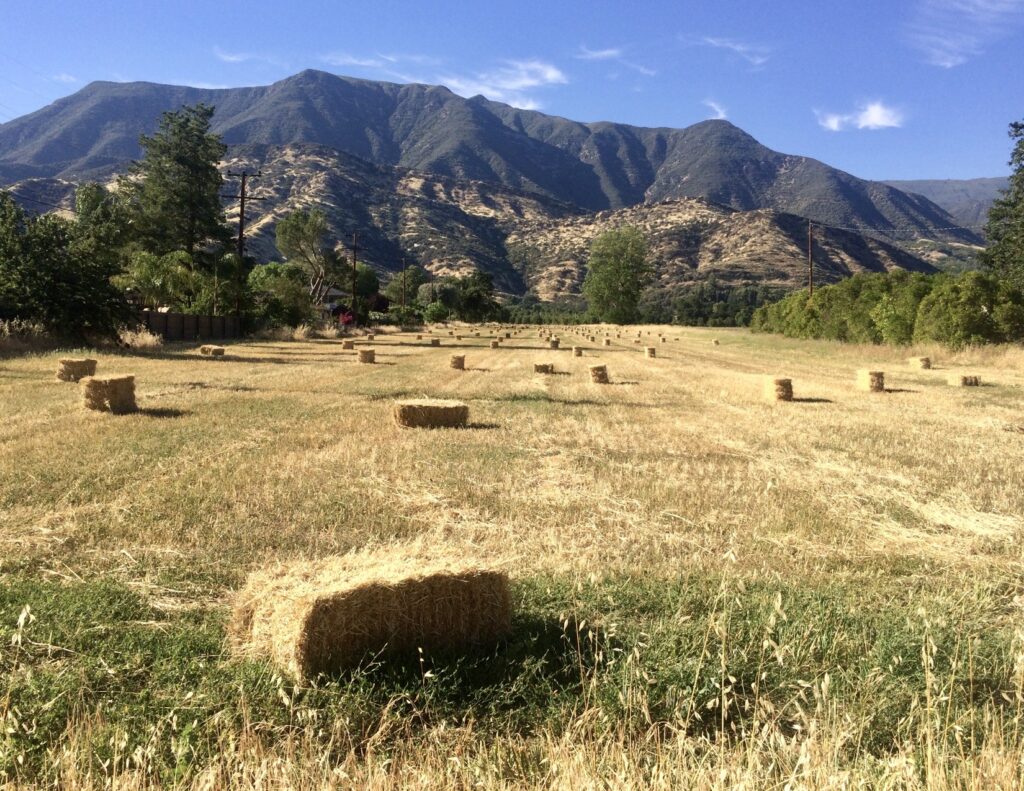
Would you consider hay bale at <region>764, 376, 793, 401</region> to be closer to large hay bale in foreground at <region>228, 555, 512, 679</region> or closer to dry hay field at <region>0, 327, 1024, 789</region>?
dry hay field at <region>0, 327, 1024, 789</region>

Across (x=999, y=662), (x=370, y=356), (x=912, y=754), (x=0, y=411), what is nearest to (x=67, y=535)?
(x=912, y=754)

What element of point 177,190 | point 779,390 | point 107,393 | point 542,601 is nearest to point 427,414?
point 107,393

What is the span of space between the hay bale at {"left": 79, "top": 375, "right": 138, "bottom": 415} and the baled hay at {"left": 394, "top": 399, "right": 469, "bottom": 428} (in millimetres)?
5136

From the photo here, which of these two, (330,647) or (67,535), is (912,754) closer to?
(330,647)

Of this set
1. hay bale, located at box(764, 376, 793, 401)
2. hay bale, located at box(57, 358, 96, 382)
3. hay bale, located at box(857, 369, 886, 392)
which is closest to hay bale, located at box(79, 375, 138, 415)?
hay bale, located at box(57, 358, 96, 382)

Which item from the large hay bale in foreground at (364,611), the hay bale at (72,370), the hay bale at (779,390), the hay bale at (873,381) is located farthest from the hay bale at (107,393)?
the hay bale at (873,381)

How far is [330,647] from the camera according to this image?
3609 millimetres

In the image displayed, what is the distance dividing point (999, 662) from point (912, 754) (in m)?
1.52

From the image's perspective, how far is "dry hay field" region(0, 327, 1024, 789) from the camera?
2.90 meters

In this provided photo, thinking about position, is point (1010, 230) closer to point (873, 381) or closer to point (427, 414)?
point (873, 381)

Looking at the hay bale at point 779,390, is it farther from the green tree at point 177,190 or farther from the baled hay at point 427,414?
the green tree at point 177,190

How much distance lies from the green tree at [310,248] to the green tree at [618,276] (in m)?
42.8

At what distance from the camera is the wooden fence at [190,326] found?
3578cm

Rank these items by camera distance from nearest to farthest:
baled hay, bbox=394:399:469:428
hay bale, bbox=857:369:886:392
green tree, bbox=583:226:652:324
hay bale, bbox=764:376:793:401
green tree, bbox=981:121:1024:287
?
baled hay, bbox=394:399:469:428 → hay bale, bbox=764:376:793:401 → hay bale, bbox=857:369:886:392 → green tree, bbox=981:121:1024:287 → green tree, bbox=583:226:652:324
